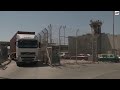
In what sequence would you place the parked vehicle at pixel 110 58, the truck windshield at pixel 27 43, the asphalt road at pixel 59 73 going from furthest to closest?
the parked vehicle at pixel 110 58, the truck windshield at pixel 27 43, the asphalt road at pixel 59 73

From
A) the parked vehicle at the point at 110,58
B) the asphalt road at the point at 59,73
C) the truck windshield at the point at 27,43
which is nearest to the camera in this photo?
the asphalt road at the point at 59,73

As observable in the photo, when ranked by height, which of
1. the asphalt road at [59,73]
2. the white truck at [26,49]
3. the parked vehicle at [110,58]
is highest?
the white truck at [26,49]

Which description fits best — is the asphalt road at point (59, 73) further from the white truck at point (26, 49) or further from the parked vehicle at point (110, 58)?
the parked vehicle at point (110, 58)

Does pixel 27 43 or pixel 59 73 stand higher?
pixel 27 43

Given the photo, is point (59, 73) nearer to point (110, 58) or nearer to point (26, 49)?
point (26, 49)

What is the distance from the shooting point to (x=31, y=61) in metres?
29.8

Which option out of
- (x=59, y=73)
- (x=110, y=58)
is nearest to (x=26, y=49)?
(x=59, y=73)

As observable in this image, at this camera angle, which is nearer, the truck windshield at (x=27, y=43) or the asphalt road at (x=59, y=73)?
the asphalt road at (x=59, y=73)

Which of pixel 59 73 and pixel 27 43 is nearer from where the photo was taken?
pixel 59 73

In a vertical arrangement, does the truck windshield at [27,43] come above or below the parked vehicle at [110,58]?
above

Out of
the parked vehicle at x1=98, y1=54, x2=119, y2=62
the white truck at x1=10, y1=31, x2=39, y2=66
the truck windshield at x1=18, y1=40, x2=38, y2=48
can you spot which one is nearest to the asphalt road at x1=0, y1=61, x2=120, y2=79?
the white truck at x1=10, y1=31, x2=39, y2=66

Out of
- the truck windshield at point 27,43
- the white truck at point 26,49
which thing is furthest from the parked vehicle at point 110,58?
the truck windshield at point 27,43

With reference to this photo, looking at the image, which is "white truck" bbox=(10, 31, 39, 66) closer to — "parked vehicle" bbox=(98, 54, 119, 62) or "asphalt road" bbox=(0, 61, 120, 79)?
"asphalt road" bbox=(0, 61, 120, 79)
